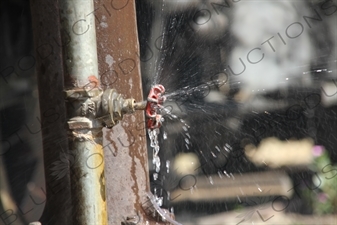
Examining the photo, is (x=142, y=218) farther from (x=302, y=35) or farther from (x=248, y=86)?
(x=302, y=35)

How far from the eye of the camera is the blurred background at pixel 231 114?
291 cm

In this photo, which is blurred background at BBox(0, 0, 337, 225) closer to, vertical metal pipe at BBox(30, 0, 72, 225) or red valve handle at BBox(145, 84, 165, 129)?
vertical metal pipe at BBox(30, 0, 72, 225)

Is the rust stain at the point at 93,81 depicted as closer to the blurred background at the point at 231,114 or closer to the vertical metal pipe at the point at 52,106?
the vertical metal pipe at the point at 52,106

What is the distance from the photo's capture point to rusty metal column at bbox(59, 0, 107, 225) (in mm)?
1762

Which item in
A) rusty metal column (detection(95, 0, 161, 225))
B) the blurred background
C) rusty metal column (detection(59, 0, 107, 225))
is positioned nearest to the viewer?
rusty metal column (detection(59, 0, 107, 225))

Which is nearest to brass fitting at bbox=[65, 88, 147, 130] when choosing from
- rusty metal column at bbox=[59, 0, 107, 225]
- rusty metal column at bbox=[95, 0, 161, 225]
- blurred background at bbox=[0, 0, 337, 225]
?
rusty metal column at bbox=[59, 0, 107, 225]

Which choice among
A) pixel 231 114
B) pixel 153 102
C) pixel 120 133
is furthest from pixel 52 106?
pixel 231 114

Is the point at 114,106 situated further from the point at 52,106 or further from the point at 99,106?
the point at 52,106

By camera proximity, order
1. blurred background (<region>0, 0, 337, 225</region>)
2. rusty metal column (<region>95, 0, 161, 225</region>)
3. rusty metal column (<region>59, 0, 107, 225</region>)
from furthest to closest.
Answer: blurred background (<region>0, 0, 337, 225</region>)
rusty metal column (<region>95, 0, 161, 225</region>)
rusty metal column (<region>59, 0, 107, 225</region>)

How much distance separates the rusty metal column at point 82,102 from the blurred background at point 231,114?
98 cm

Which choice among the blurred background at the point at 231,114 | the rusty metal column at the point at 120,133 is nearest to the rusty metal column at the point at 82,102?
the rusty metal column at the point at 120,133

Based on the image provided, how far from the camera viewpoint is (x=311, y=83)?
4488mm

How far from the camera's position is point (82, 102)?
177 centimetres

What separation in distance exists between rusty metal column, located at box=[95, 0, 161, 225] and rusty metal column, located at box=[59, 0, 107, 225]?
0.40ft
